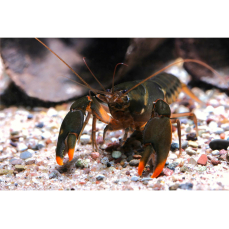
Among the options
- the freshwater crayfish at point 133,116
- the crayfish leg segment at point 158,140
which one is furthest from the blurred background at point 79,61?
the crayfish leg segment at point 158,140

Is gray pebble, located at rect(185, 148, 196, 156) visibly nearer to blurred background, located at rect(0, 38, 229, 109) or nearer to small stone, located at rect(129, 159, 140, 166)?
small stone, located at rect(129, 159, 140, 166)

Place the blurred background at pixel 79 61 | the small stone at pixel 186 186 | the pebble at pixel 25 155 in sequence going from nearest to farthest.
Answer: the small stone at pixel 186 186
the pebble at pixel 25 155
the blurred background at pixel 79 61

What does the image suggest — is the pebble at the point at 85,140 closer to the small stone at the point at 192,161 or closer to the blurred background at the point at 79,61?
the blurred background at the point at 79,61

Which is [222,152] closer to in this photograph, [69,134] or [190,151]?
[190,151]

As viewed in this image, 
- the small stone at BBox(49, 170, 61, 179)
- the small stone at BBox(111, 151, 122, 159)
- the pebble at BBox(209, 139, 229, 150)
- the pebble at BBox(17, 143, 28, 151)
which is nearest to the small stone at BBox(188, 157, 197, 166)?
the pebble at BBox(209, 139, 229, 150)

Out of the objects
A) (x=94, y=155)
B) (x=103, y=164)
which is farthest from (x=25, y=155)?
(x=103, y=164)

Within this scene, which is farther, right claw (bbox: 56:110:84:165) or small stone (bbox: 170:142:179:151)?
small stone (bbox: 170:142:179:151)

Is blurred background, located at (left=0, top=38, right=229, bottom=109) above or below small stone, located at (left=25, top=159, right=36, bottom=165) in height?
above
